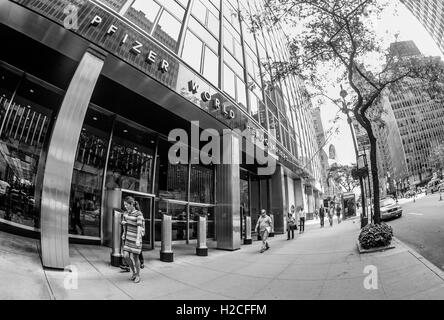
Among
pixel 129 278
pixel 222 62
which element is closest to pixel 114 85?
pixel 129 278

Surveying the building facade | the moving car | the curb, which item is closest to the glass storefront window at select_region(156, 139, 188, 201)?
the building facade

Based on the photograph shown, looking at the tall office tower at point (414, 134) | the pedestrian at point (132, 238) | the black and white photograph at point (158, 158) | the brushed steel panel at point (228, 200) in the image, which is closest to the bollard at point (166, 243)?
the black and white photograph at point (158, 158)

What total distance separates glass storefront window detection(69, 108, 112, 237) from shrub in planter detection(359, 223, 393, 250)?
885 centimetres

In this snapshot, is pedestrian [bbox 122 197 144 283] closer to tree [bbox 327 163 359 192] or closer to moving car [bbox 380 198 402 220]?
moving car [bbox 380 198 402 220]

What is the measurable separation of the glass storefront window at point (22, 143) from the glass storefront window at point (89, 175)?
1122 millimetres

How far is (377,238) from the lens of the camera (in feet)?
28.3

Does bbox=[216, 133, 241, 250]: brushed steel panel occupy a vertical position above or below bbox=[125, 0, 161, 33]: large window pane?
below

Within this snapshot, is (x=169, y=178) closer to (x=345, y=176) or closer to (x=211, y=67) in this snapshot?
(x=211, y=67)

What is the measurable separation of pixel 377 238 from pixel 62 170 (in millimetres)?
9086

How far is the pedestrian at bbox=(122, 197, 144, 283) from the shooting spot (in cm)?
618

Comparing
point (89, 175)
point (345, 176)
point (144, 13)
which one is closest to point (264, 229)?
point (89, 175)

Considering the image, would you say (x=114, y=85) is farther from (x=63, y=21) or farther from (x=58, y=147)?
(x=58, y=147)

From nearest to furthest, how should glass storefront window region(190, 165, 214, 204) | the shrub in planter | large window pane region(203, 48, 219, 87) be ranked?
1. the shrub in planter
2. large window pane region(203, 48, 219, 87)
3. glass storefront window region(190, 165, 214, 204)

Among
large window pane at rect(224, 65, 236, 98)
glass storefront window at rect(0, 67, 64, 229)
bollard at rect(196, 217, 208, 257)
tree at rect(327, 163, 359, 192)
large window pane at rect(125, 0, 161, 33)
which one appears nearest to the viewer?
glass storefront window at rect(0, 67, 64, 229)
